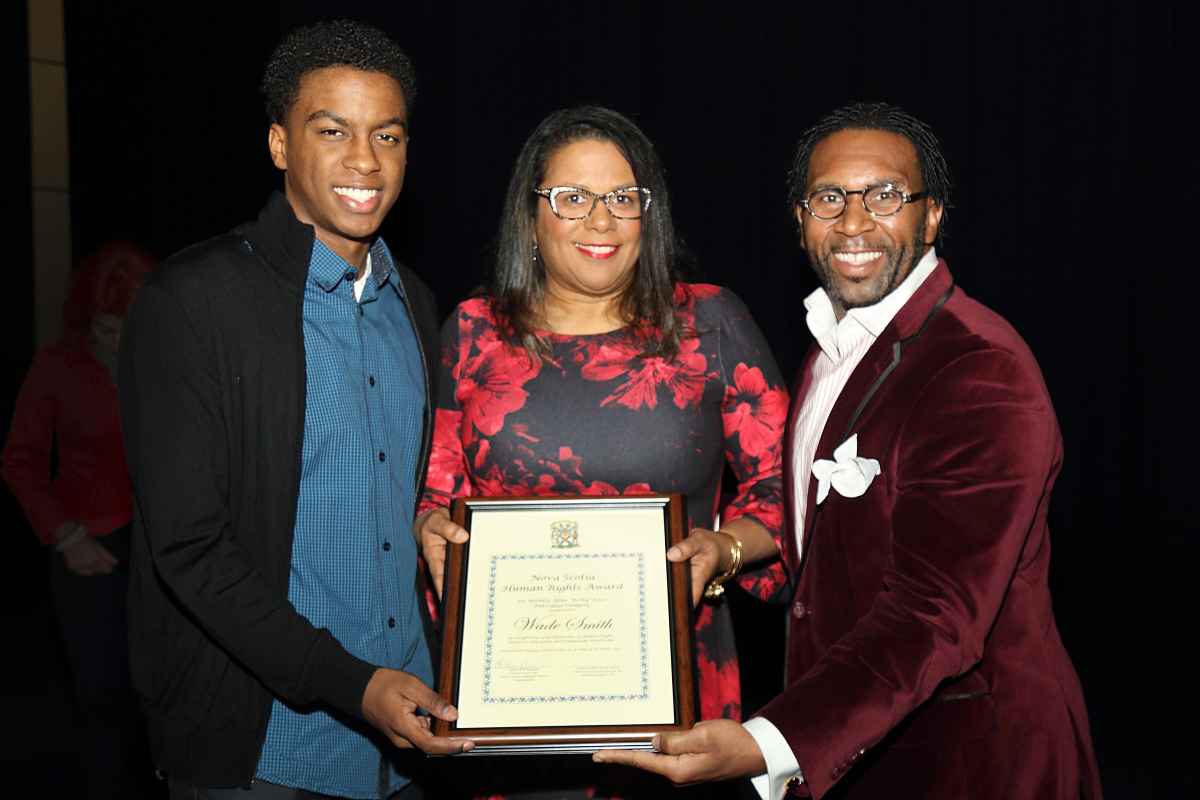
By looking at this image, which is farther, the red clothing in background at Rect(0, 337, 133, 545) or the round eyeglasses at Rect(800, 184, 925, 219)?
the red clothing in background at Rect(0, 337, 133, 545)

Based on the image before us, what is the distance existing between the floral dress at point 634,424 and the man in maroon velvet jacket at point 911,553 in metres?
0.30

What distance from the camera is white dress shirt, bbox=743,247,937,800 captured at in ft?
7.09

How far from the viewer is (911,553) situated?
184 centimetres

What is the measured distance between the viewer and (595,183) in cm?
250

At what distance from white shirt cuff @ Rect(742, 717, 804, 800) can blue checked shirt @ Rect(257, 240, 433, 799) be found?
86 centimetres

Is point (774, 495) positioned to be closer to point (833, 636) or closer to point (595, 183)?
point (833, 636)

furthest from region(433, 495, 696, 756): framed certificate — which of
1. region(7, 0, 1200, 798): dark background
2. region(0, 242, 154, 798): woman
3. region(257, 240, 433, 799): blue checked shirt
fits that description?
region(7, 0, 1200, 798): dark background

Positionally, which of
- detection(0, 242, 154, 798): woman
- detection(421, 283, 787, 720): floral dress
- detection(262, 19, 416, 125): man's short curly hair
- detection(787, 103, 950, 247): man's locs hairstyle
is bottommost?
detection(0, 242, 154, 798): woman

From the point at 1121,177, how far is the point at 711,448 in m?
4.11

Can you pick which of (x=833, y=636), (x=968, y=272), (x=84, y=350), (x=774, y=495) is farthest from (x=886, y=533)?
(x=968, y=272)

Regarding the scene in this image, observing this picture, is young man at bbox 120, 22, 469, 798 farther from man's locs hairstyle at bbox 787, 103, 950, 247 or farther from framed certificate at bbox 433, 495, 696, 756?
man's locs hairstyle at bbox 787, 103, 950, 247

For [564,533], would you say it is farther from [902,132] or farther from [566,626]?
[902,132]

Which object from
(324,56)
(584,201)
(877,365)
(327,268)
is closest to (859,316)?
(877,365)

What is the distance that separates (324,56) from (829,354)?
1236 millimetres
